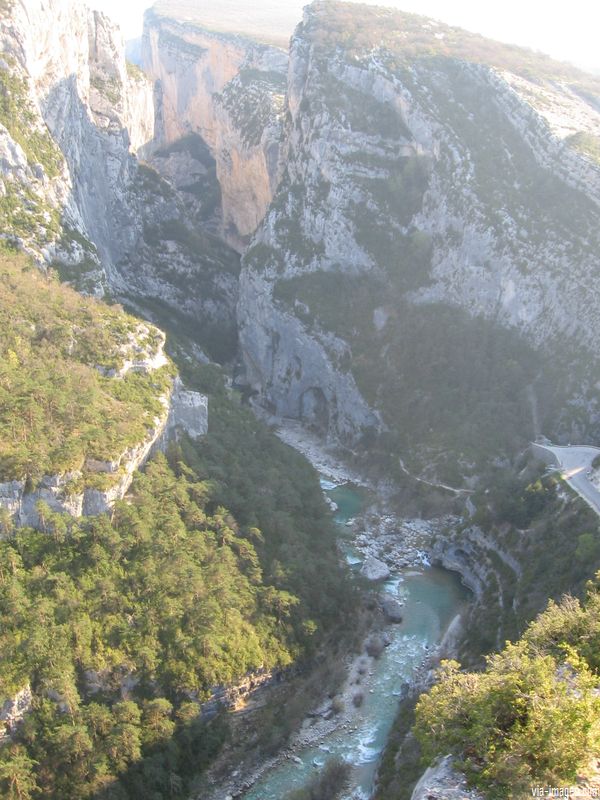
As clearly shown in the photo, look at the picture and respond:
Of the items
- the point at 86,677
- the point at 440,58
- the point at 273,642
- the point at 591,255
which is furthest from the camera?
the point at 440,58

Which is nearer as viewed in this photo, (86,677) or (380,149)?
(86,677)

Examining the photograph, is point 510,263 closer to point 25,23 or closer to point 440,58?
point 440,58

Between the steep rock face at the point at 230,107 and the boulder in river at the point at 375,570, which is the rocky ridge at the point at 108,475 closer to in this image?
the boulder in river at the point at 375,570

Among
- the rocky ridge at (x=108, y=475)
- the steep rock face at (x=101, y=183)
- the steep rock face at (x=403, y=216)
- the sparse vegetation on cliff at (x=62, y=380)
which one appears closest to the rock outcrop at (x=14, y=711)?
the rocky ridge at (x=108, y=475)

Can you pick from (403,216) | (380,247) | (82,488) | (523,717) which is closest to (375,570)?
(82,488)

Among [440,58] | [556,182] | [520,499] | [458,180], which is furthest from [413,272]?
[520,499]

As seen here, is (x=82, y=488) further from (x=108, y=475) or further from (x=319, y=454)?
(x=319, y=454)
